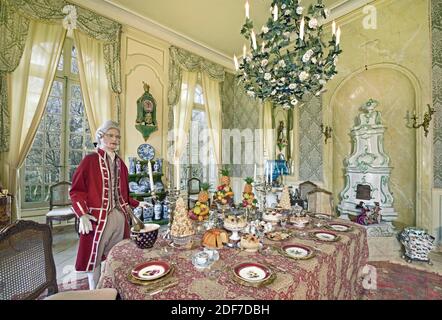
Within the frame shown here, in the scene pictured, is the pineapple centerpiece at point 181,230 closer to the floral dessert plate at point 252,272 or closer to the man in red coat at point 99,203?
the floral dessert plate at point 252,272

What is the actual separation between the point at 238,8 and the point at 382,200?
14.3 ft

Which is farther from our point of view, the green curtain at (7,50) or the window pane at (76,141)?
the window pane at (76,141)

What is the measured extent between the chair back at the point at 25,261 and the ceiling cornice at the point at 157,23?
13.4 feet

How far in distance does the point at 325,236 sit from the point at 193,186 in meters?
4.04

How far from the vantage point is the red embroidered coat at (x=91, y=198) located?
5.86ft

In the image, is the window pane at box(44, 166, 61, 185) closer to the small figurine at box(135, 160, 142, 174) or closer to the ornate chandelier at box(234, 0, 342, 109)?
the small figurine at box(135, 160, 142, 174)

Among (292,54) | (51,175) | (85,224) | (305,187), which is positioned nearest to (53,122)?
(51,175)

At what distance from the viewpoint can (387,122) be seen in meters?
3.77

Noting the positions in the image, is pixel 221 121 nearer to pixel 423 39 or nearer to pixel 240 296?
pixel 423 39

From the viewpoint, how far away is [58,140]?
4219 mm

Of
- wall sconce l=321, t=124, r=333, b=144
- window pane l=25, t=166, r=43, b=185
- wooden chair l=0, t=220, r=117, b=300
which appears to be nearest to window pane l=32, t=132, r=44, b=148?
window pane l=25, t=166, r=43, b=185

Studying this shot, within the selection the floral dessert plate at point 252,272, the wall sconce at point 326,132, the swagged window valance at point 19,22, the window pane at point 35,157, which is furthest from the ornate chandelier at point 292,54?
Result: the window pane at point 35,157
